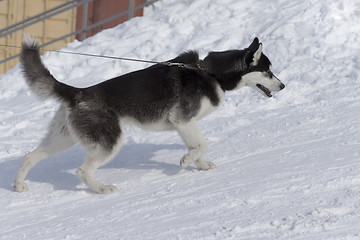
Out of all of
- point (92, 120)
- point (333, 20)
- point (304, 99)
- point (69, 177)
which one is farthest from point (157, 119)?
point (333, 20)

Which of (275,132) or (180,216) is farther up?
(180,216)

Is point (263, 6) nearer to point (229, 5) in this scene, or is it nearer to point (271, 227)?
point (229, 5)

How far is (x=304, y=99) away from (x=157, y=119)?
2467mm

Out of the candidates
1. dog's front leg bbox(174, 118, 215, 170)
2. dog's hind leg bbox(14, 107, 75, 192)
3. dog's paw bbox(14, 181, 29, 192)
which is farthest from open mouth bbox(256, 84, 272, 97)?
dog's paw bbox(14, 181, 29, 192)

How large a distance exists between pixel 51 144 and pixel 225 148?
1.73 meters

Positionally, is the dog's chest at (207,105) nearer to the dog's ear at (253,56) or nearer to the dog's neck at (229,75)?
the dog's neck at (229,75)

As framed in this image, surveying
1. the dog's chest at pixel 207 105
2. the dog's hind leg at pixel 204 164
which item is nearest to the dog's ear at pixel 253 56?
the dog's chest at pixel 207 105

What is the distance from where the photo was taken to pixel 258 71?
18.7 ft

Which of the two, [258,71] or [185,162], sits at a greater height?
[258,71]

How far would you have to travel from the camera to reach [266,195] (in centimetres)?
423

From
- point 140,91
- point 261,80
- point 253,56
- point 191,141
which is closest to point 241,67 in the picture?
point 253,56

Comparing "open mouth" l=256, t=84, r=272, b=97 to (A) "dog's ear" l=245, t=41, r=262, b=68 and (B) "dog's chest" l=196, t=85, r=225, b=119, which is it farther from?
(B) "dog's chest" l=196, t=85, r=225, b=119

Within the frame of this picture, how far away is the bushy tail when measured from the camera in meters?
5.15

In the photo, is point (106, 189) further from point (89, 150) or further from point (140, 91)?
point (140, 91)
